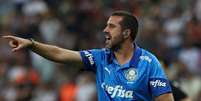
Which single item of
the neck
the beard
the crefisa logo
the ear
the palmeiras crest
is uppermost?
the ear

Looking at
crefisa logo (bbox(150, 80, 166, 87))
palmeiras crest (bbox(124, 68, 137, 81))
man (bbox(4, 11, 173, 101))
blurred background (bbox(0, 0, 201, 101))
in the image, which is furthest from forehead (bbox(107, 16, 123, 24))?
blurred background (bbox(0, 0, 201, 101))

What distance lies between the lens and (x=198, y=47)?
15.1m

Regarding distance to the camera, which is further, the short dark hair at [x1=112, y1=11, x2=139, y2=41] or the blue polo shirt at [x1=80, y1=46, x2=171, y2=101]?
the short dark hair at [x1=112, y1=11, x2=139, y2=41]

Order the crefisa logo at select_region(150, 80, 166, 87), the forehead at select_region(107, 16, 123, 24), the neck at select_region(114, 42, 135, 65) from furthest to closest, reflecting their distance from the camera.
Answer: the neck at select_region(114, 42, 135, 65), the forehead at select_region(107, 16, 123, 24), the crefisa logo at select_region(150, 80, 166, 87)

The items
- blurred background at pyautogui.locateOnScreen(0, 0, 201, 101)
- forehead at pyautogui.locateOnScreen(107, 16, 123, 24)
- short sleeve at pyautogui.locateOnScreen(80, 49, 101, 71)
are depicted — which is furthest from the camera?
blurred background at pyautogui.locateOnScreen(0, 0, 201, 101)

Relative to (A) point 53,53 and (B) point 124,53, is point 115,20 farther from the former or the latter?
(A) point 53,53

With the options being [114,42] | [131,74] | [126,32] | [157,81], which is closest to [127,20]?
[126,32]

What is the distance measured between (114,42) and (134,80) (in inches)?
17.4

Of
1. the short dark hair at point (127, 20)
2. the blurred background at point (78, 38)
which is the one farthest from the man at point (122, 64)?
the blurred background at point (78, 38)

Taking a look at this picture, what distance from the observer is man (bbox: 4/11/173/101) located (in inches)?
357

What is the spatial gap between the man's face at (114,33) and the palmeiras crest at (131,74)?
30 cm

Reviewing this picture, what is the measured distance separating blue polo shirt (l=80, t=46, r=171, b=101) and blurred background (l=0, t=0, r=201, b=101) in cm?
416

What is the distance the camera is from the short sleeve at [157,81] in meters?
9.05

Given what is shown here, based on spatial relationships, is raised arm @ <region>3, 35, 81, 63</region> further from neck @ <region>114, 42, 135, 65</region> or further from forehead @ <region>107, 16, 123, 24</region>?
forehead @ <region>107, 16, 123, 24</region>
